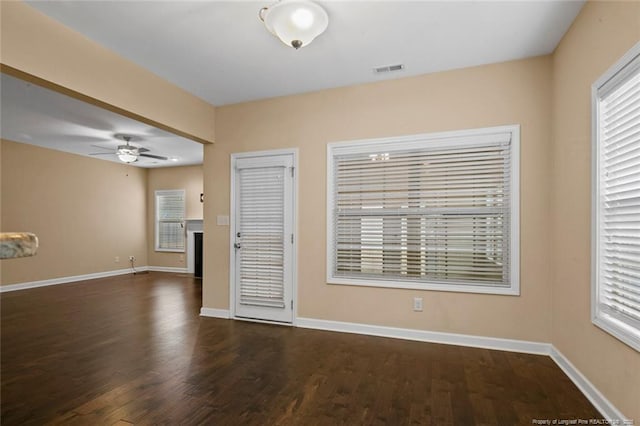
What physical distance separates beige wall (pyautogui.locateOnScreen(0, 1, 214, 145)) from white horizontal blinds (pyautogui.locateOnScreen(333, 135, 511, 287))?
205cm

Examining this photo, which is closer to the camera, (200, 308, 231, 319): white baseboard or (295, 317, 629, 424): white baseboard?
(295, 317, 629, 424): white baseboard

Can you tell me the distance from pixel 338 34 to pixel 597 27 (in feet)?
6.09

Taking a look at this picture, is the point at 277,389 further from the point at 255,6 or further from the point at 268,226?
the point at 255,6

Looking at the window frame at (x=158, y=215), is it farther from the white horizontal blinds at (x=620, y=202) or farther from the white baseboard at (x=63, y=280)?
the white horizontal blinds at (x=620, y=202)

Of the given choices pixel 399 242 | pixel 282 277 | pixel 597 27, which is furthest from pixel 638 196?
pixel 282 277

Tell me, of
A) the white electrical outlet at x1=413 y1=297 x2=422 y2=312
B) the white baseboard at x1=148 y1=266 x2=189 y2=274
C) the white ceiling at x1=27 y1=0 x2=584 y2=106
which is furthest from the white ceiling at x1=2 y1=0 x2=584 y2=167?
the white baseboard at x1=148 y1=266 x2=189 y2=274

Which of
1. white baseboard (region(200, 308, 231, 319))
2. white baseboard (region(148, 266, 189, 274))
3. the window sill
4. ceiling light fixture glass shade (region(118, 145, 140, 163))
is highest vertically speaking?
ceiling light fixture glass shade (region(118, 145, 140, 163))

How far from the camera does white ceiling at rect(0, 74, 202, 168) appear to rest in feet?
12.9

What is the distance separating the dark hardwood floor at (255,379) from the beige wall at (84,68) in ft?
7.86

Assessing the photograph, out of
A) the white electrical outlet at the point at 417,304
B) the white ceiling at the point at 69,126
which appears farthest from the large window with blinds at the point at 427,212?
the white ceiling at the point at 69,126

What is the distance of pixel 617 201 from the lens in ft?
6.64

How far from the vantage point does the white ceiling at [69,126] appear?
155 inches

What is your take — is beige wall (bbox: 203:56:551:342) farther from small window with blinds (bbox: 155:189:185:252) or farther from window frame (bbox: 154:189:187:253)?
small window with blinds (bbox: 155:189:185:252)

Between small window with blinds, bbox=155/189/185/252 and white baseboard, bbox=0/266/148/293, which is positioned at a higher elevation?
small window with blinds, bbox=155/189/185/252
